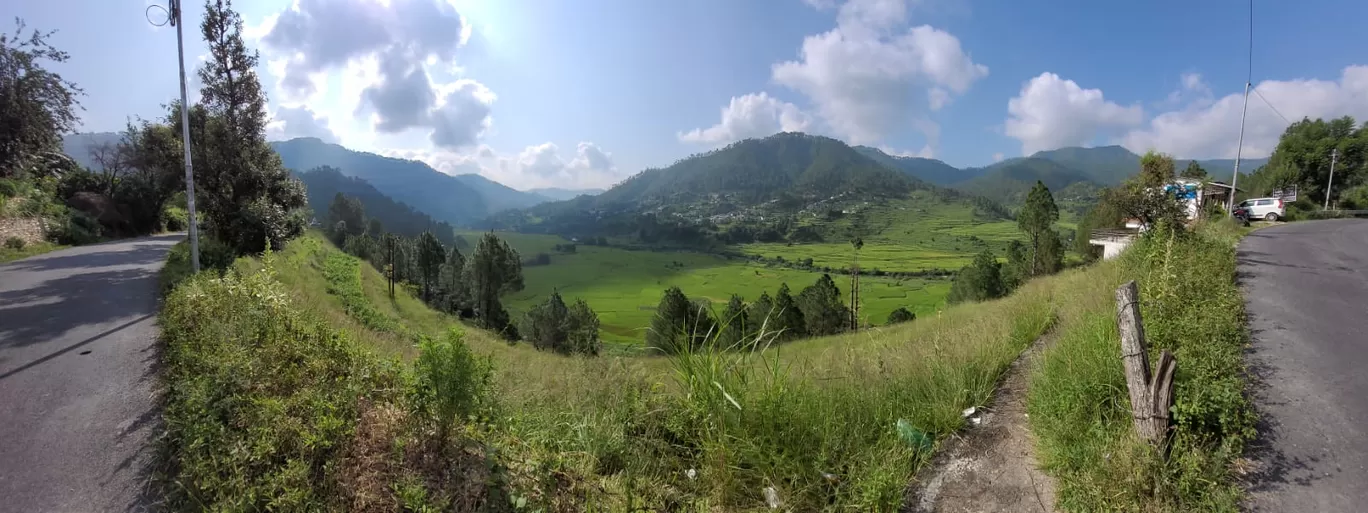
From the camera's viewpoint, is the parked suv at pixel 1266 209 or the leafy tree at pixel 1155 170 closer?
the leafy tree at pixel 1155 170

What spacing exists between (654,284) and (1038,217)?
199ft

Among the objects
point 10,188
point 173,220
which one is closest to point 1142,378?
point 10,188

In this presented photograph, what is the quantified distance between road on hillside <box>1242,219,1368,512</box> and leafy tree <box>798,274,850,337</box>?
30.6 meters

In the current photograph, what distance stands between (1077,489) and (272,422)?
5.82m

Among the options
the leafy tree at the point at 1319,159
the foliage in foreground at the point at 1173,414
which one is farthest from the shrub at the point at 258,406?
the leafy tree at the point at 1319,159

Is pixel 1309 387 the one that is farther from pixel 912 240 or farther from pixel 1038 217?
pixel 912 240

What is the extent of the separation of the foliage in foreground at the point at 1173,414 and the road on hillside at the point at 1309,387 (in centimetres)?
20

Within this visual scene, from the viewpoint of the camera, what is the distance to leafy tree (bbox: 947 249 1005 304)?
36562 millimetres

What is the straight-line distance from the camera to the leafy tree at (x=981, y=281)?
120ft

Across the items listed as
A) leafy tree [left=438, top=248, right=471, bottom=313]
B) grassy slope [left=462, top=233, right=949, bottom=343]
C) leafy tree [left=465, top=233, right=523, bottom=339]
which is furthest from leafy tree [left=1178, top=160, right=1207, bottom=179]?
leafy tree [left=438, top=248, right=471, bottom=313]

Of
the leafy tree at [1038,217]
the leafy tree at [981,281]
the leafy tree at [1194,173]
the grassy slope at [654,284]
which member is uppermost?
the leafy tree at [1194,173]

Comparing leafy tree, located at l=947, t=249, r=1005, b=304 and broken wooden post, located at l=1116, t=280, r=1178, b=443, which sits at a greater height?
broken wooden post, located at l=1116, t=280, r=1178, b=443

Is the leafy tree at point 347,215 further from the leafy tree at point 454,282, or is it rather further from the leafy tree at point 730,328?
the leafy tree at point 730,328

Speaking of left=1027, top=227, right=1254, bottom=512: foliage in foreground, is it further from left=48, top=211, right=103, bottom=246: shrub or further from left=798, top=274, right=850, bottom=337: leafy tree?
left=798, top=274, right=850, bottom=337: leafy tree
